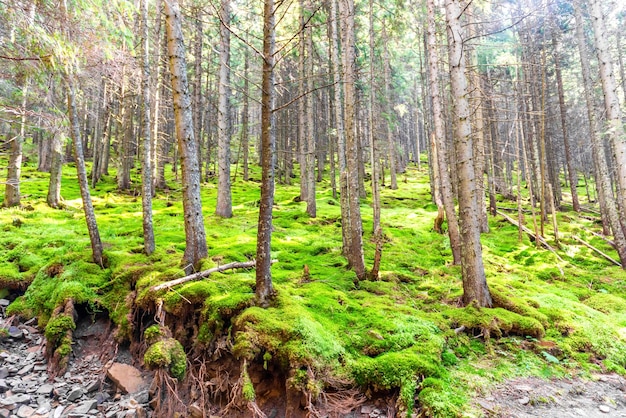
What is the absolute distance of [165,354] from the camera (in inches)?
168

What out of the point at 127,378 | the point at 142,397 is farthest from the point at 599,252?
the point at 127,378

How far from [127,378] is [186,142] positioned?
12.9ft

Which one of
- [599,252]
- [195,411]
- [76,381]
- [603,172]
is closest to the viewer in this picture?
[195,411]

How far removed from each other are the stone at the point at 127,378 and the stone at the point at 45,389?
744mm

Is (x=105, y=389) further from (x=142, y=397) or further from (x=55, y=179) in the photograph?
(x=55, y=179)

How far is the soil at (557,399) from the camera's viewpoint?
3564 millimetres

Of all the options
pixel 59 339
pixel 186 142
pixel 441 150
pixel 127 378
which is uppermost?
pixel 441 150

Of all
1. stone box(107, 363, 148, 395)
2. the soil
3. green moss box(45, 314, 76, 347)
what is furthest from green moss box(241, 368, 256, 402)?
green moss box(45, 314, 76, 347)

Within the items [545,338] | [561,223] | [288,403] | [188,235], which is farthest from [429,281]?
[561,223]

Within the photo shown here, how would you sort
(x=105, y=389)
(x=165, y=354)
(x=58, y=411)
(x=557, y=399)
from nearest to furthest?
(x=557, y=399) < (x=165, y=354) < (x=58, y=411) < (x=105, y=389)

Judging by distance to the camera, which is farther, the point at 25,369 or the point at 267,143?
the point at 25,369

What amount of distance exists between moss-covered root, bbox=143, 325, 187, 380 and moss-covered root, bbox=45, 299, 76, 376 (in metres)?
1.63

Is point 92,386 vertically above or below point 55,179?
below

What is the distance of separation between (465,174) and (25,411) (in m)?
7.00
